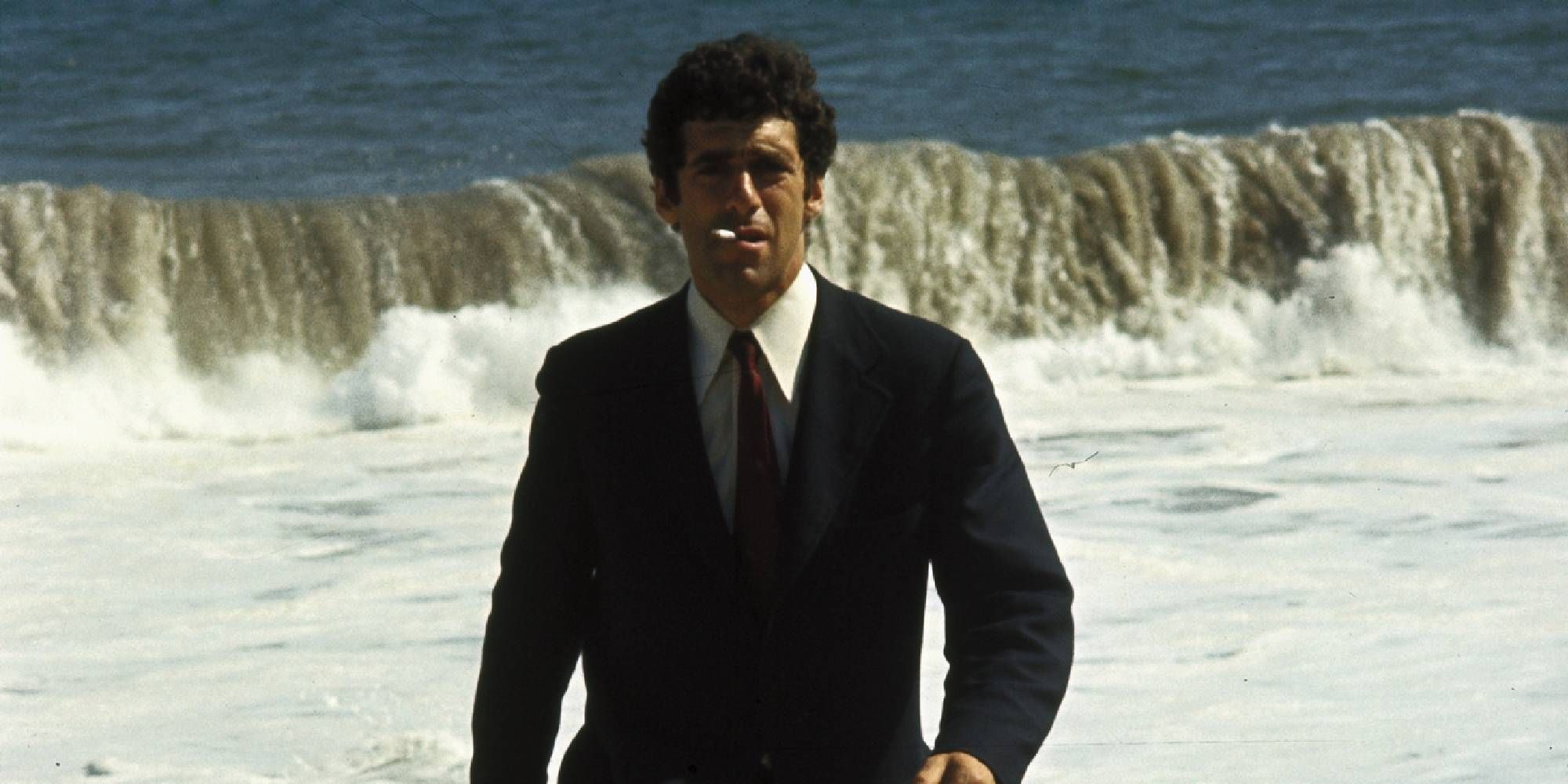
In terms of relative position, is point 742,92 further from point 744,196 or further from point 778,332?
point 778,332

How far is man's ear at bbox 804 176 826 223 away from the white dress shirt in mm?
56

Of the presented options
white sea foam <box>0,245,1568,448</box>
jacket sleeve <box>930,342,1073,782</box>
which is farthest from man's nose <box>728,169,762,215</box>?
white sea foam <box>0,245,1568,448</box>

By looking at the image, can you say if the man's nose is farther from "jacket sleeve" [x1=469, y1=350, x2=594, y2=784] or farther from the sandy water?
the sandy water

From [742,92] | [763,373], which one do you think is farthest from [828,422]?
[742,92]

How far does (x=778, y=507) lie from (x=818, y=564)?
0.07 metres

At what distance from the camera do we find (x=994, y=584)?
2365mm

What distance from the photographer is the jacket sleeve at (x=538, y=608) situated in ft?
8.05

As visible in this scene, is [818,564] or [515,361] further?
[515,361]

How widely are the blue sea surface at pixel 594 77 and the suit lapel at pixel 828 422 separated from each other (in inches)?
579

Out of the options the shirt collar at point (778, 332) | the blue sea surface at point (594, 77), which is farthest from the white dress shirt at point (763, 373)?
the blue sea surface at point (594, 77)

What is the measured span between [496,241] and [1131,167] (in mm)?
3774

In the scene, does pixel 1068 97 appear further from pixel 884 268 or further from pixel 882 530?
pixel 882 530

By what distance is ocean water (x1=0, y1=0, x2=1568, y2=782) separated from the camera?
6711 mm

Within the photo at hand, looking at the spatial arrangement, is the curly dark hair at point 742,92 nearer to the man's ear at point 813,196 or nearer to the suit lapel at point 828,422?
the man's ear at point 813,196
